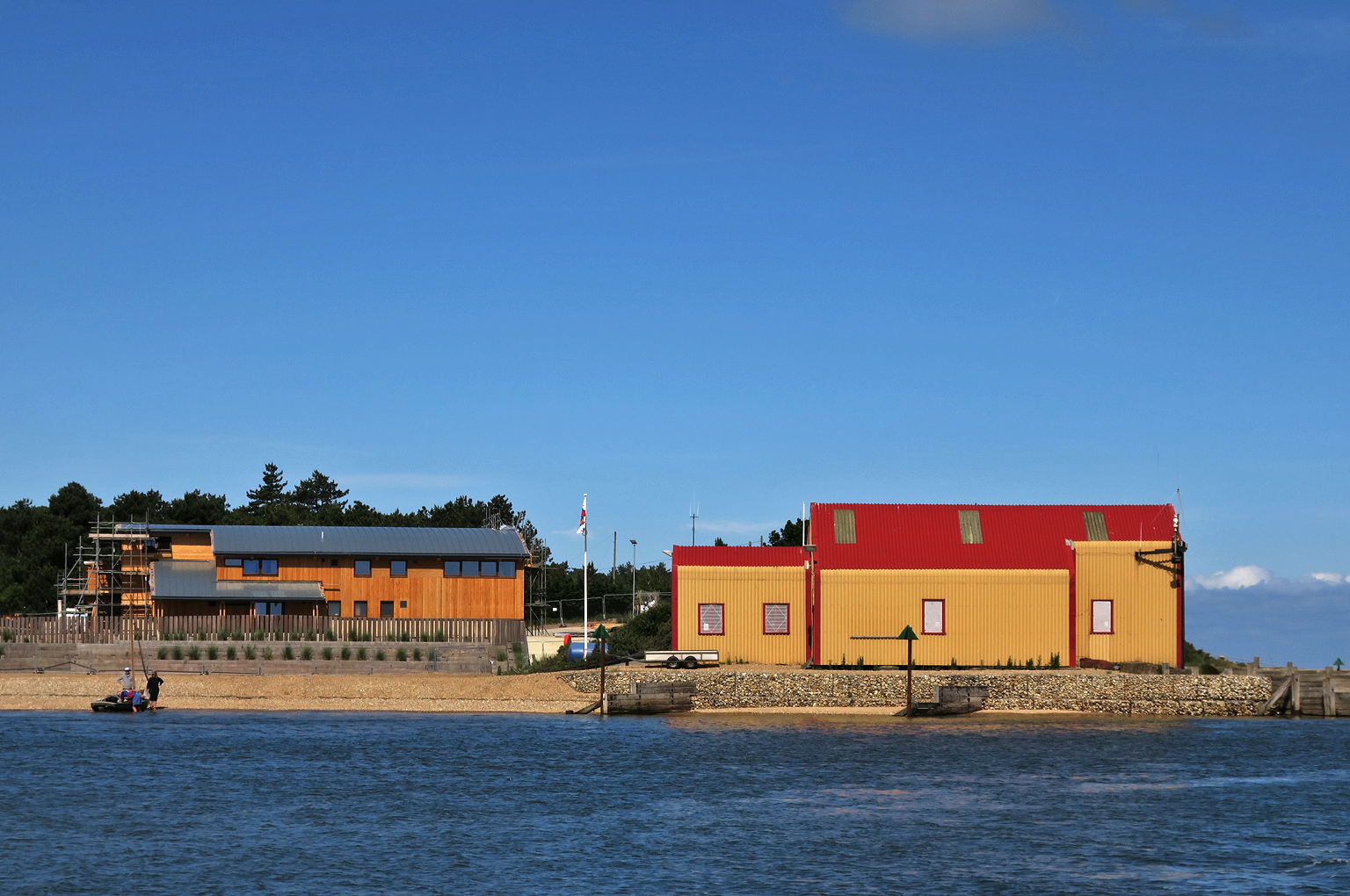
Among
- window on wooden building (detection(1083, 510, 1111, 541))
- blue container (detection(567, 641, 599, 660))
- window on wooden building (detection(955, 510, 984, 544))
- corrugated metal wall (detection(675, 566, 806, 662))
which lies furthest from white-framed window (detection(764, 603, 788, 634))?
window on wooden building (detection(1083, 510, 1111, 541))

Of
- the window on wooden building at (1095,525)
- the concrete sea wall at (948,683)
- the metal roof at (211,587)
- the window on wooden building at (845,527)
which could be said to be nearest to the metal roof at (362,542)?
the metal roof at (211,587)

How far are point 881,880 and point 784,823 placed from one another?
24.7 feet

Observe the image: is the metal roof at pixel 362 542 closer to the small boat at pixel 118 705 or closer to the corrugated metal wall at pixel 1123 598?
the small boat at pixel 118 705

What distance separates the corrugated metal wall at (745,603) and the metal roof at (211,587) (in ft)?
75.0

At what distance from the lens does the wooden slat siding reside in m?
80.8

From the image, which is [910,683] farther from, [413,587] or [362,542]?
[362,542]

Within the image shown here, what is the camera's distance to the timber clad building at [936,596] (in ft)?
219

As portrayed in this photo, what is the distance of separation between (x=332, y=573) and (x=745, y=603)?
25.8m

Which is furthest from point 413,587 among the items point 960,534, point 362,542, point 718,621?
point 960,534

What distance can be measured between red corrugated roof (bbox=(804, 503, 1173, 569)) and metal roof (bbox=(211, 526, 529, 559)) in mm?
20007

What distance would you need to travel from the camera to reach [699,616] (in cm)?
6838

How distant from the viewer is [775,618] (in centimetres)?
6844

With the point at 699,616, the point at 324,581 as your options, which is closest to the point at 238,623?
the point at 324,581

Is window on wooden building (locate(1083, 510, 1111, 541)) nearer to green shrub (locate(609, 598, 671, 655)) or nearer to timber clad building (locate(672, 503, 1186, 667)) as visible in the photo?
timber clad building (locate(672, 503, 1186, 667))
